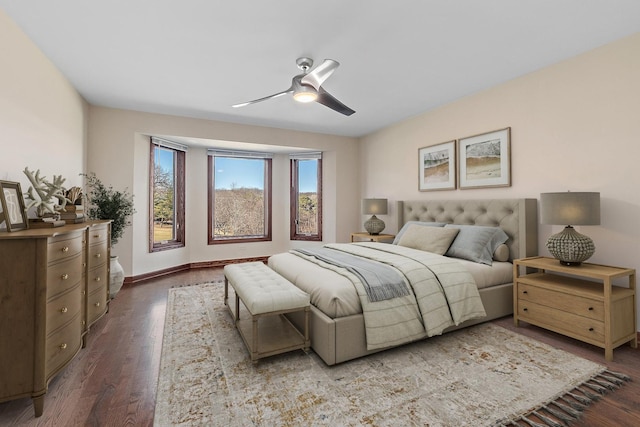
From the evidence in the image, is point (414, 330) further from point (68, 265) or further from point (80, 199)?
point (80, 199)

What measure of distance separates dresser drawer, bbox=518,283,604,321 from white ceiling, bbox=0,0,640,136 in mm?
2131

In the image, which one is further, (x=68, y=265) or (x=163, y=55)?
(x=163, y=55)

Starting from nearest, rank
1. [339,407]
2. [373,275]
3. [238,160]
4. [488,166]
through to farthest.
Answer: [339,407] < [373,275] < [488,166] < [238,160]

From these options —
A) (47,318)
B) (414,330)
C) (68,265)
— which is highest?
(68,265)

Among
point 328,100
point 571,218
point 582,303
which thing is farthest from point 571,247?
point 328,100

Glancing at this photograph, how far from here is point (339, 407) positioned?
5.39 ft

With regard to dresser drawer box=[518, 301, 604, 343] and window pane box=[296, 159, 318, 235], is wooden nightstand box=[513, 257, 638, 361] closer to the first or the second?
dresser drawer box=[518, 301, 604, 343]

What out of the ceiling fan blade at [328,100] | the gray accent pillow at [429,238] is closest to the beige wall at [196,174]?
the gray accent pillow at [429,238]

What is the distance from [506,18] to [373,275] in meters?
2.17

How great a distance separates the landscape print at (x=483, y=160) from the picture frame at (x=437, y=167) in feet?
0.73

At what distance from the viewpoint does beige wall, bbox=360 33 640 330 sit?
243cm

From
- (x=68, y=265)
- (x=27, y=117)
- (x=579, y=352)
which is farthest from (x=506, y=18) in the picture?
(x=27, y=117)

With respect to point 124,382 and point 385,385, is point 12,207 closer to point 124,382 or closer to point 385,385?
point 124,382

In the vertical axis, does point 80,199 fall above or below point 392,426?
above
